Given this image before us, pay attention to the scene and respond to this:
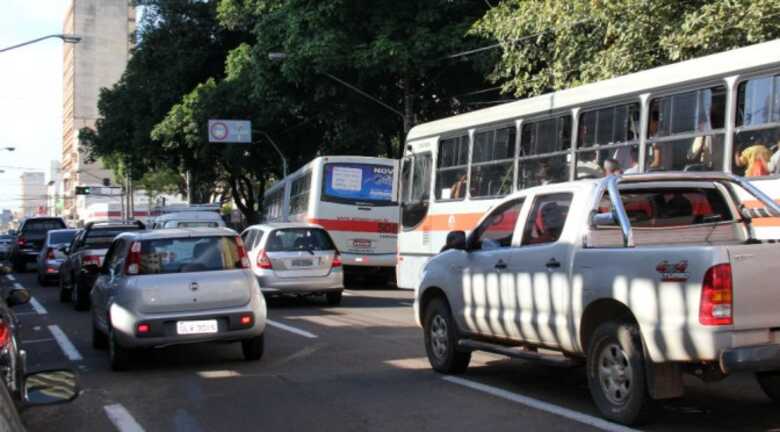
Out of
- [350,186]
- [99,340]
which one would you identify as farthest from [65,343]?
[350,186]

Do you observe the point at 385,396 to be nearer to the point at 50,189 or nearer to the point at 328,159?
the point at 328,159

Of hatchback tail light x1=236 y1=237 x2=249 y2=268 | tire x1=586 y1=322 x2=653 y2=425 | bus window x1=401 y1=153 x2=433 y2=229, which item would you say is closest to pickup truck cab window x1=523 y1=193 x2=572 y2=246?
tire x1=586 y1=322 x2=653 y2=425

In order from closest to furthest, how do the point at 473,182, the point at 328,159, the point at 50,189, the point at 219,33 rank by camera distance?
the point at 473,182
the point at 328,159
the point at 219,33
the point at 50,189

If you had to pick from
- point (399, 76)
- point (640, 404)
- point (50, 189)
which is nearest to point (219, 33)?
point (399, 76)

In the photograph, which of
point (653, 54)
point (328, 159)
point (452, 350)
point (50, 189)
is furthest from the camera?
point (50, 189)

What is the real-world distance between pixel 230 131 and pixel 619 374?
32.7 meters

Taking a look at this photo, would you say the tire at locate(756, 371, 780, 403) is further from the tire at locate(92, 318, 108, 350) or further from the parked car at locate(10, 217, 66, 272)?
the parked car at locate(10, 217, 66, 272)

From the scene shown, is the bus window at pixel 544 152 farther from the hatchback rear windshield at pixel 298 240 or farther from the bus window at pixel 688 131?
the hatchback rear windshield at pixel 298 240

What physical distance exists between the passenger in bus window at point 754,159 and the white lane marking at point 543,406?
369cm

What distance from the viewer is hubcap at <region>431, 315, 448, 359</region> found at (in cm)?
914

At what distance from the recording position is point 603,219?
7.01m

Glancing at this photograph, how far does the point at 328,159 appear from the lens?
918 inches

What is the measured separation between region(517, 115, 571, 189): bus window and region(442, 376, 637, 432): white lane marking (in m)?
4.86

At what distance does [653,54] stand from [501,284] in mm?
9803
